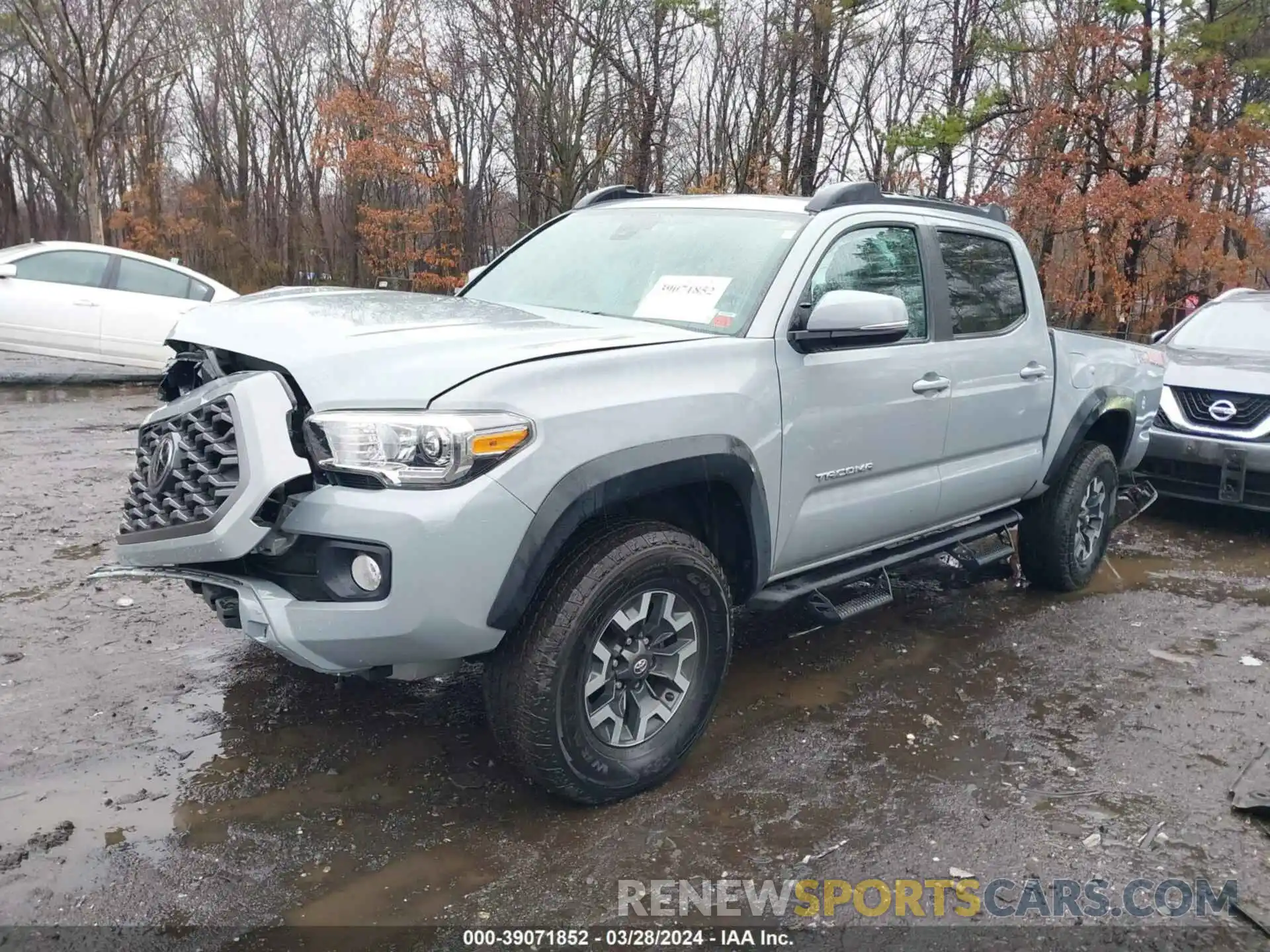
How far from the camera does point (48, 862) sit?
2.75m

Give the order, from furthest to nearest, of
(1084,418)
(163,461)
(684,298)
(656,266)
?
(1084,418) < (656,266) < (684,298) < (163,461)

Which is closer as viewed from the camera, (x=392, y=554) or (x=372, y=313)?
(x=392, y=554)

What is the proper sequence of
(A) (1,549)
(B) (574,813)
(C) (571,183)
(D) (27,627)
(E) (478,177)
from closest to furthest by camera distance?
(B) (574,813), (D) (27,627), (A) (1,549), (C) (571,183), (E) (478,177)

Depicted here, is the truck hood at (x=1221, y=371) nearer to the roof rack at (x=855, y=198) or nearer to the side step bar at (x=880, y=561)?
the side step bar at (x=880, y=561)

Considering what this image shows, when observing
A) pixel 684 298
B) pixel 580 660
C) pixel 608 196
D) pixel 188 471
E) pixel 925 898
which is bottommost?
pixel 925 898

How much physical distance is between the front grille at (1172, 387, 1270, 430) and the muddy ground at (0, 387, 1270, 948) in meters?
2.39

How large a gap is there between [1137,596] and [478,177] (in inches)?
984

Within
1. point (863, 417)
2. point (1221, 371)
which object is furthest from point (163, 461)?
point (1221, 371)

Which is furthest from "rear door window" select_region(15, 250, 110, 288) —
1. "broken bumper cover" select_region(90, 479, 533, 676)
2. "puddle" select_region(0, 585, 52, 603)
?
"broken bumper cover" select_region(90, 479, 533, 676)

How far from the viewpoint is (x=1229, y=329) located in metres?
8.07

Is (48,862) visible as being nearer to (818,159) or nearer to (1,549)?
(1,549)

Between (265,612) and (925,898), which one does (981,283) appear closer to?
(925,898)

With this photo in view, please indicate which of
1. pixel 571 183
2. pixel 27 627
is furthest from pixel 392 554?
pixel 571 183

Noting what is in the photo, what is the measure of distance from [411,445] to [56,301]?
969 centimetres
